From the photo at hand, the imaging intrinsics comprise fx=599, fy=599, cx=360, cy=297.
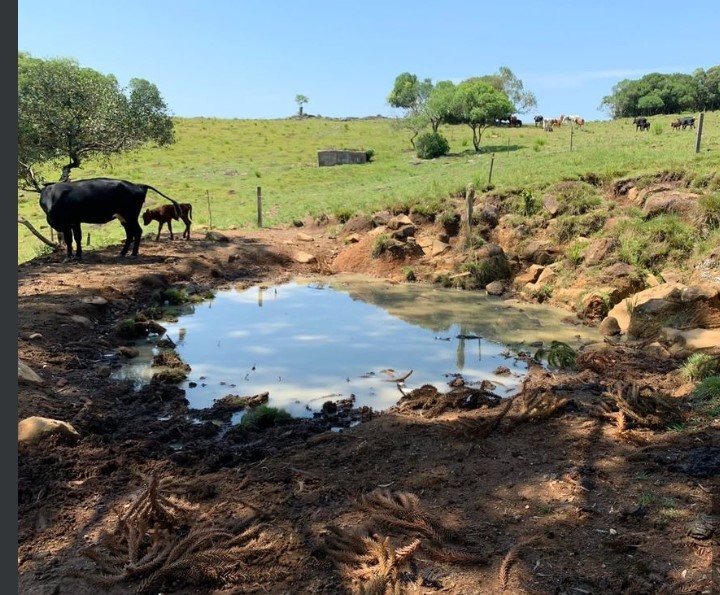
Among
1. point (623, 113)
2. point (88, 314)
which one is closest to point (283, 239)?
point (88, 314)

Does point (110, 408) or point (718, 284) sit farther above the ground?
point (718, 284)

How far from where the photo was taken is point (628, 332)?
9508mm

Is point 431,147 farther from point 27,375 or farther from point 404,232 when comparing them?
point 27,375

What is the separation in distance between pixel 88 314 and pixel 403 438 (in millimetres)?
6266

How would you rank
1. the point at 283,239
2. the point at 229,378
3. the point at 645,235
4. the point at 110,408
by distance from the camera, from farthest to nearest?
the point at 283,239 → the point at 645,235 → the point at 229,378 → the point at 110,408

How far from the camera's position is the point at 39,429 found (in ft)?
16.9

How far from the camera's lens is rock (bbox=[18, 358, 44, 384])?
6.41m

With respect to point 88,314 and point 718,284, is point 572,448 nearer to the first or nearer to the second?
point 718,284

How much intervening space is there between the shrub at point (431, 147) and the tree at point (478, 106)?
2379 millimetres

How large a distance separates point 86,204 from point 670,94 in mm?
65094

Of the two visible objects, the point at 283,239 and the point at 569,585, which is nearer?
the point at 569,585

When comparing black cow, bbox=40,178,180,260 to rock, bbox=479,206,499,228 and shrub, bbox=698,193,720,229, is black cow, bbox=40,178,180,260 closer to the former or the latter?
rock, bbox=479,206,499,228

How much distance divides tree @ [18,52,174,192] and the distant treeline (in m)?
55.2

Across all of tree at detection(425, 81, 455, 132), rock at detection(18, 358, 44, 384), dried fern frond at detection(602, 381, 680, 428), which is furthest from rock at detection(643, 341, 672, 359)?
tree at detection(425, 81, 455, 132)
